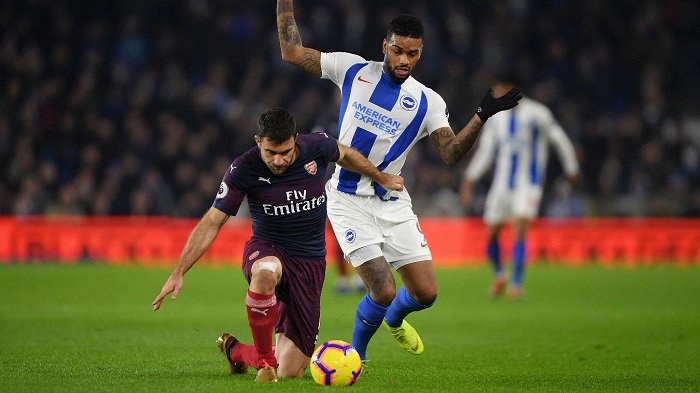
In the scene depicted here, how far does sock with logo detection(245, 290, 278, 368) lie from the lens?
6610mm

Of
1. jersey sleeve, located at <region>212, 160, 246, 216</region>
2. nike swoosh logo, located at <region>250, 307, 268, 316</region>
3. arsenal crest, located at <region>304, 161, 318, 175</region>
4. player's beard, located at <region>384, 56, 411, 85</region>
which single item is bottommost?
nike swoosh logo, located at <region>250, 307, 268, 316</region>

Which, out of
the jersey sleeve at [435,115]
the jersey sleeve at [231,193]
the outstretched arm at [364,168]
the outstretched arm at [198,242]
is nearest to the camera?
the outstretched arm at [198,242]

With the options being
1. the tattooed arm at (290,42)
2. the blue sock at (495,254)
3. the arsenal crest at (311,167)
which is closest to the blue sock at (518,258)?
the blue sock at (495,254)

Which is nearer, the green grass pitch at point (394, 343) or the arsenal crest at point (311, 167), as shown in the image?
the green grass pitch at point (394, 343)

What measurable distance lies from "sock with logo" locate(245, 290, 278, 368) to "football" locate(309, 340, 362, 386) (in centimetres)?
30

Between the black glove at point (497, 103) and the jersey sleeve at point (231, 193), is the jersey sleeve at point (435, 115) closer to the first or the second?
the black glove at point (497, 103)

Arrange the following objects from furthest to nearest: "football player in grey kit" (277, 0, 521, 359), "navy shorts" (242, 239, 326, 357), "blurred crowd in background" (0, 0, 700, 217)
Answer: "blurred crowd in background" (0, 0, 700, 217) < "football player in grey kit" (277, 0, 521, 359) < "navy shorts" (242, 239, 326, 357)

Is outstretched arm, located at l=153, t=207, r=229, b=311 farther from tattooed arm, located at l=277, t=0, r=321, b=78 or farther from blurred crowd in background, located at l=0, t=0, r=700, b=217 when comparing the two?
blurred crowd in background, located at l=0, t=0, r=700, b=217

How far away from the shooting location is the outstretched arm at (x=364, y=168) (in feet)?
24.0

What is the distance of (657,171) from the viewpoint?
21.9m

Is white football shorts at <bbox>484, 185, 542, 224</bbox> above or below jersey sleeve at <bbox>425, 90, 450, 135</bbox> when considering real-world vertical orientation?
below

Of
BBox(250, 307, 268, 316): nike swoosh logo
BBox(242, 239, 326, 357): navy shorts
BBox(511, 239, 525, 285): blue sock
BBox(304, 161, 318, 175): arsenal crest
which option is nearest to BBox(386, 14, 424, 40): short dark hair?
BBox(304, 161, 318, 175): arsenal crest

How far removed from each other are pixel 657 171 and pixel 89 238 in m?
11.1

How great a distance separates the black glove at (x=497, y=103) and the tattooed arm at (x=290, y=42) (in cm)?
134
